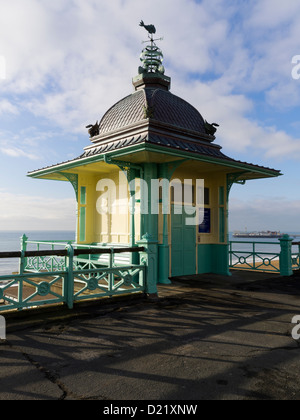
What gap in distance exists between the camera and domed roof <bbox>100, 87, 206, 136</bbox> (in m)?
11.3

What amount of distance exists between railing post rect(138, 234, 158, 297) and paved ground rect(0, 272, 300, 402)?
45 cm

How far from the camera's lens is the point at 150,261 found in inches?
312

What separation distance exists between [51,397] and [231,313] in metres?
4.30

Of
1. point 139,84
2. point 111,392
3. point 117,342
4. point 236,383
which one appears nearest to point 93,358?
point 117,342

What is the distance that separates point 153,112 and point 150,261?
5547mm

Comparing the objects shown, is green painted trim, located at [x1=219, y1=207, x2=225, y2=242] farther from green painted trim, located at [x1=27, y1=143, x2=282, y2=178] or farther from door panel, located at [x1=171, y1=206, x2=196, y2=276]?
green painted trim, located at [x1=27, y1=143, x2=282, y2=178]

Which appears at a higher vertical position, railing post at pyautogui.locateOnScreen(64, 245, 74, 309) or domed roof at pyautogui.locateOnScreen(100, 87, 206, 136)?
domed roof at pyautogui.locateOnScreen(100, 87, 206, 136)

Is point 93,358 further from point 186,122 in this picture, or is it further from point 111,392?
point 186,122

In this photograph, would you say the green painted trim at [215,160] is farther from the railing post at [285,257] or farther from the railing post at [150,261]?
the railing post at [285,257]

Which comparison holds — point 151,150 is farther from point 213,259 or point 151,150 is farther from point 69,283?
point 213,259

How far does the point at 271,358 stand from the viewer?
14.1ft

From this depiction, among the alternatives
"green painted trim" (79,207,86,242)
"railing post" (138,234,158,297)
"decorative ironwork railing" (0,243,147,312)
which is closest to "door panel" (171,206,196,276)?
"decorative ironwork railing" (0,243,147,312)

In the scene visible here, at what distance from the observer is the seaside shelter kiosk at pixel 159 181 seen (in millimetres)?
9914

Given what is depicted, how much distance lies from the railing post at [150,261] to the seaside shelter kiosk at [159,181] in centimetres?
160
